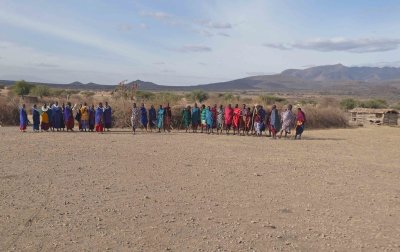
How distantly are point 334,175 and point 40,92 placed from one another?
4880 centimetres

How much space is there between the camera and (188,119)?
79.4 ft

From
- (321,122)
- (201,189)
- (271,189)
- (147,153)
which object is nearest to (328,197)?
(271,189)

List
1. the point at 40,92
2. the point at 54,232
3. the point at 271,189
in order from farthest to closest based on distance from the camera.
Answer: the point at 40,92
the point at 271,189
the point at 54,232

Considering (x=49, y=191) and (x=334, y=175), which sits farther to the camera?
(x=334, y=175)

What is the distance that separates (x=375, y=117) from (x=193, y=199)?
30.3 meters

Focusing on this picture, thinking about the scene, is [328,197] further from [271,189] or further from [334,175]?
[334,175]

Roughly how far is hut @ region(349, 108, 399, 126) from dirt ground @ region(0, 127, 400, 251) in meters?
19.9

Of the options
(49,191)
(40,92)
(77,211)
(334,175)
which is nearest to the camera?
(77,211)

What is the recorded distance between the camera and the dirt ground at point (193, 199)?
707 centimetres

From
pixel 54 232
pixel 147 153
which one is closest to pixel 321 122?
pixel 147 153

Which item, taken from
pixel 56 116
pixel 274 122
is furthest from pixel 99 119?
pixel 274 122

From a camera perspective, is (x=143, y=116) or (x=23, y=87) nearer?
(x=143, y=116)

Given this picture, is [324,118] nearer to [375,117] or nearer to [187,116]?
[375,117]

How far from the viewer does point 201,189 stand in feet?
33.9
